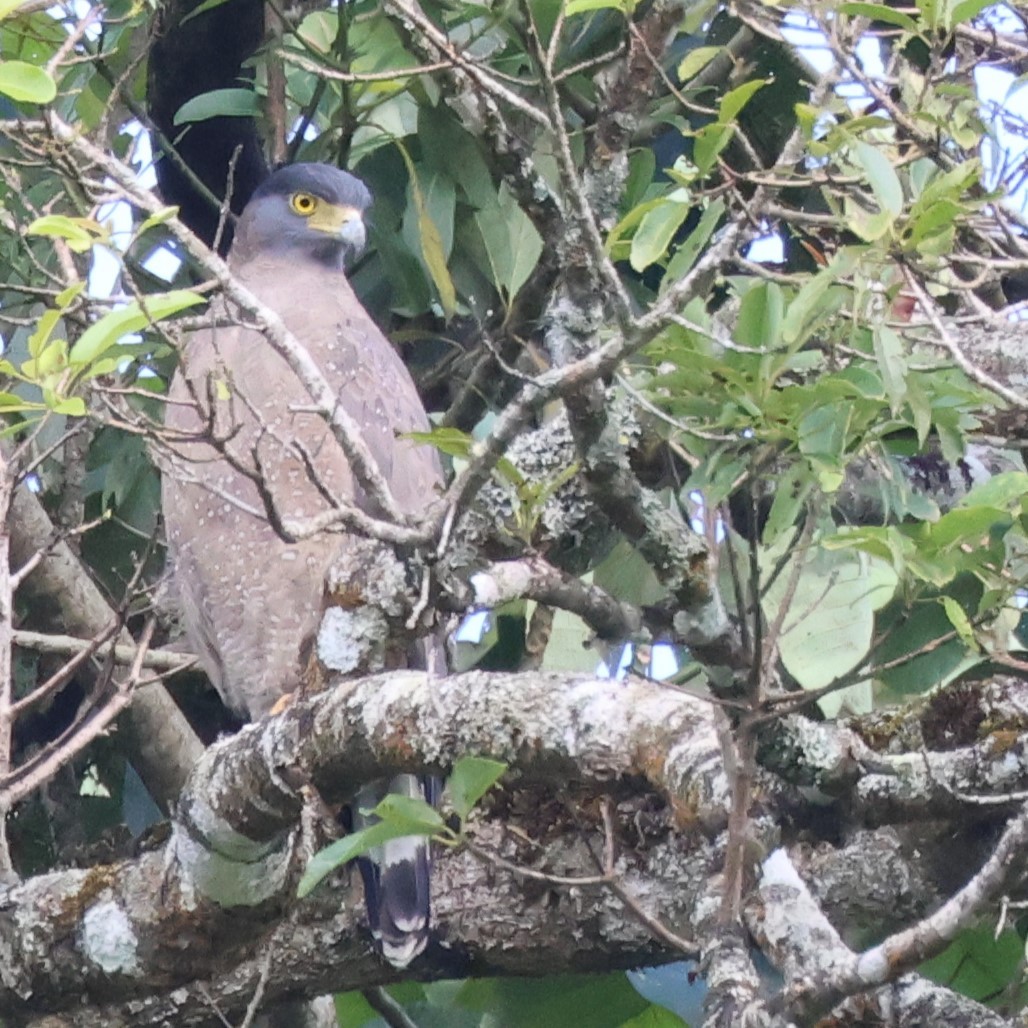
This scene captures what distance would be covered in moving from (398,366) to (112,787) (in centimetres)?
137

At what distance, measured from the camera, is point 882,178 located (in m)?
1.96

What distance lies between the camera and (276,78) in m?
4.04

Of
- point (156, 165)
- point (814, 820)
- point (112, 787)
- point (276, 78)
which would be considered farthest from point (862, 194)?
point (112, 787)

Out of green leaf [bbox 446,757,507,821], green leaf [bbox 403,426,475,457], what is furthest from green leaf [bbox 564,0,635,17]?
green leaf [bbox 446,757,507,821]

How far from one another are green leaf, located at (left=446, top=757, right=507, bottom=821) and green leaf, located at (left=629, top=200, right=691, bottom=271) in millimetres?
618

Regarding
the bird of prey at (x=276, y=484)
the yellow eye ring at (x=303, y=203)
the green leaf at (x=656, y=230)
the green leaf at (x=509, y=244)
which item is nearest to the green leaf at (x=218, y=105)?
the bird of prey at (x=276, y=484)

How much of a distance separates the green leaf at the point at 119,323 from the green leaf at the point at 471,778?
0.64 meters

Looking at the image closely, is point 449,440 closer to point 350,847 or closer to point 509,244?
point 350,847

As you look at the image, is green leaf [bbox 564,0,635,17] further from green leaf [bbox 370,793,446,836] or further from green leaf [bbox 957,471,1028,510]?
green leaf [bbox 370,793,446,836]

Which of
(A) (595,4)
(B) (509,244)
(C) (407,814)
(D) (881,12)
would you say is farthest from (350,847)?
(B) (509,244)

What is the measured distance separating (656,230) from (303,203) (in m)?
2.47

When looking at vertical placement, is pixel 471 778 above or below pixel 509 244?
above

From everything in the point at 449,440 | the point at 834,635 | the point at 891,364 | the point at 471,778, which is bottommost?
the point at 834,635

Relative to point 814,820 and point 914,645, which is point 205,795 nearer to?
point 814,820
